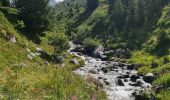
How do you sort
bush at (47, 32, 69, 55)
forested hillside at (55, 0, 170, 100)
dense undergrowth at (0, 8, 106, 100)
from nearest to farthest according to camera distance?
1. dense undergrowth at (0, 8, 106, 100)
2. bush at (47, 32, 69, 55)
3. forested hillside at (55, 0, 170, 100)

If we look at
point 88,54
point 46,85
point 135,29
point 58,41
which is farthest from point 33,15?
point 135,29

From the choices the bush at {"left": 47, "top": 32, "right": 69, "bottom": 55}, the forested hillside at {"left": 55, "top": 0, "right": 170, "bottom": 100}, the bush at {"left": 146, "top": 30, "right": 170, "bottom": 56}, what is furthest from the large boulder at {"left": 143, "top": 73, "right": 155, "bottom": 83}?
the bush at {"left": 146, "top": 30, "right": 170, "bottom": 56}

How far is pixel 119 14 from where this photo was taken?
142 metres

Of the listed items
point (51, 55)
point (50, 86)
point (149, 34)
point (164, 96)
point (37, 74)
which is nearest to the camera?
point (50, 86)

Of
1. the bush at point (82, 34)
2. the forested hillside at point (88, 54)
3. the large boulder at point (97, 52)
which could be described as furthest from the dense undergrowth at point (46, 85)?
the bush at point (82, 34)

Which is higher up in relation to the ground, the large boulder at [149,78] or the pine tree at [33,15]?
the pine tree at [33,15]

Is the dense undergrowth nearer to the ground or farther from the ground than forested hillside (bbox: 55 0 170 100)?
nearer to the ground

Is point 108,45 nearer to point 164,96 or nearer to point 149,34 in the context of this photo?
point 149,34

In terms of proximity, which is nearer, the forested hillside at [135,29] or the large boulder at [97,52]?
the forested hillside at [135,29]

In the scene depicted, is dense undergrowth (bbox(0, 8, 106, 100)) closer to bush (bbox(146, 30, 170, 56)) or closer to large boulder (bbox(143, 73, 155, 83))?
large boulder (bbox(143, 73, 155, 83))

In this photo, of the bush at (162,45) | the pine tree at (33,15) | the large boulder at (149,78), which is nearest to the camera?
the large boulder at (149,78)

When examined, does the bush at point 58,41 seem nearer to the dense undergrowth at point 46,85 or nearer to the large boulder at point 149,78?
the large boulder at point 149,78

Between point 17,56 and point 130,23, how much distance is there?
304 feet

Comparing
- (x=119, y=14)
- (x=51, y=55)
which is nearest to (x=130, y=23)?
(x=119, y=14)
